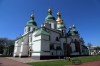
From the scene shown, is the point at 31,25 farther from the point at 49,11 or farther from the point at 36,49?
the point at 36,49

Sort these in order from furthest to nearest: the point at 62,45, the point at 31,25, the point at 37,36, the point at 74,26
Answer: the point at 74,26
the point at 31,25
the point at 62,45
the point at 37,36

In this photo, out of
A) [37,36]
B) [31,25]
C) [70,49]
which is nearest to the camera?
[37,36]

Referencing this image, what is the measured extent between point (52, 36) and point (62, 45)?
18.6ft

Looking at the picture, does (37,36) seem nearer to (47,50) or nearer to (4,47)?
(47,50)

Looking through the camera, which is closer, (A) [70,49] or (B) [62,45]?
(B) [62,45]

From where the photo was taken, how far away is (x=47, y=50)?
26312mm

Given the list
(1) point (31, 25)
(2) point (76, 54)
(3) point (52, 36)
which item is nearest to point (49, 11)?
(1) point (31, 25)

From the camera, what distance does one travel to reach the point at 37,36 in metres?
27.4

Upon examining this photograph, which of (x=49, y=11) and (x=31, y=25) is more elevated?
(x=49, y=11)

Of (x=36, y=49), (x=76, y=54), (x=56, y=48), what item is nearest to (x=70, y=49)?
(x=76, y=54)

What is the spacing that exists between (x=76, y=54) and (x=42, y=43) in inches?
759

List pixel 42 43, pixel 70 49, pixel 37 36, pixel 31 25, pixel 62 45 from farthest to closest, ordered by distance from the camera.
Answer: pixel 31 25 → pixel 70 49 → pixel 62 45 → pixel 37 36 → pixel 42 43

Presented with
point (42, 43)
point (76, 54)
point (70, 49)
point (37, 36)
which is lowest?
point (76, 54)

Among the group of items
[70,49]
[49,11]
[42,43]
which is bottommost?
[70,49]
